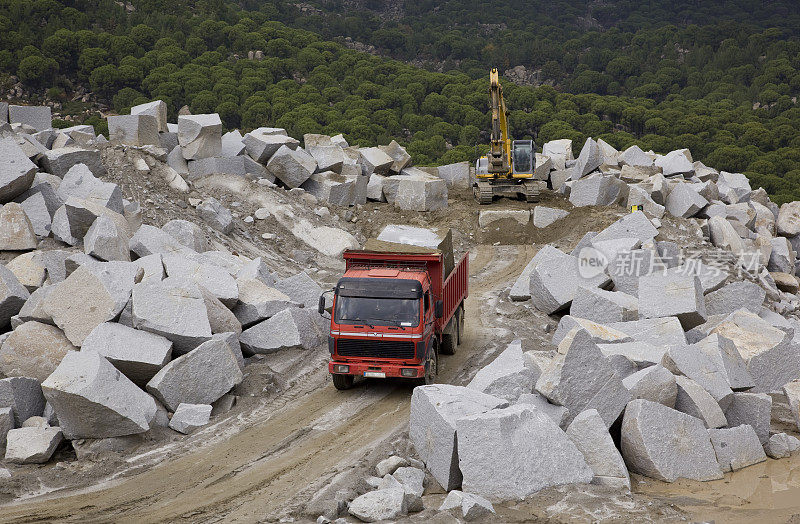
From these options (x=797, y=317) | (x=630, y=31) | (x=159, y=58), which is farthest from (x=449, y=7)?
(x=797, y=317)

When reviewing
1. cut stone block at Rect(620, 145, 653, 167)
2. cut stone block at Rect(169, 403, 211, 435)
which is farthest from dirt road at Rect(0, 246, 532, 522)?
cut stone block at Rect(620, 145, 653, 167)

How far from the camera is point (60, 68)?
48219 millimetres

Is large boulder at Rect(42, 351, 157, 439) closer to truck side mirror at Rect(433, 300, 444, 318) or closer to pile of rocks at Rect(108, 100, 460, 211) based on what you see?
truck side mirror at Rect(433, 300, 444, 318)

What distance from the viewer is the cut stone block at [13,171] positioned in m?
17.3

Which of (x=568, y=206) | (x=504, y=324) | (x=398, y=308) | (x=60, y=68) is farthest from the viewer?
(x=60, y=68)

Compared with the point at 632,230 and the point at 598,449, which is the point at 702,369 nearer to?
the point at 598,449

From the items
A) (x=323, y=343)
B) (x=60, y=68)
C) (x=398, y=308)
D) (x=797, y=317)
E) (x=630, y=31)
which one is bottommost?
(x=797, y=317)

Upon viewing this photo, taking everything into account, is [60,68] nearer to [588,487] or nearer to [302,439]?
[302,439]

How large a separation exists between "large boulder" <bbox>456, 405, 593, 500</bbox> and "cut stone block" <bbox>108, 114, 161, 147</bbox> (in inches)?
761

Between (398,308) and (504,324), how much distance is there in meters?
5.60

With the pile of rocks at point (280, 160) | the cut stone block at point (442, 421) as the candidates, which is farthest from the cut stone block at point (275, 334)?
the pile of rocks at point (280, 160)

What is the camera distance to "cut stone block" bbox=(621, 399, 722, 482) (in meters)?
10.7

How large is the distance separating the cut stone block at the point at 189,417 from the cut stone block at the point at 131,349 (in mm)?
812

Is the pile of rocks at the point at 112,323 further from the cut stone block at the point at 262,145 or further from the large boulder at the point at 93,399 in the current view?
the cut stone block at the point at 262,145
